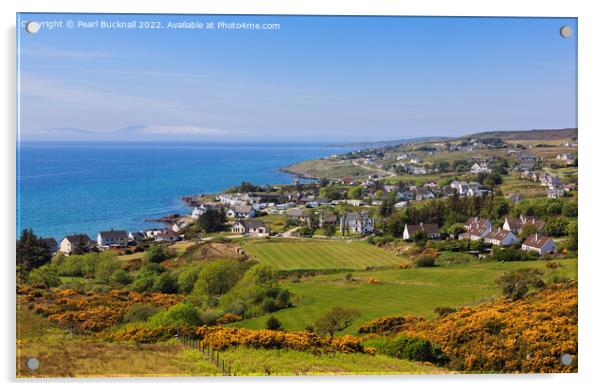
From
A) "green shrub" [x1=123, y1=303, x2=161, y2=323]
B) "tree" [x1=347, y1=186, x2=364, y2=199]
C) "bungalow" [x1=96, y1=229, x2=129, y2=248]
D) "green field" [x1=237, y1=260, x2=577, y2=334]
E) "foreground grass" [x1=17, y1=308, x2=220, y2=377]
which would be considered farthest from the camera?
"tree" [x1=347, y1=186, x2=364, y2=199]

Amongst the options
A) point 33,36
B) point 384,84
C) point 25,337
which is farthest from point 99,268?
point 384,84

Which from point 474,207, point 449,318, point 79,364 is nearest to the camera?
point 79,364

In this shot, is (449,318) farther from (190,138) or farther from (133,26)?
(133,26)

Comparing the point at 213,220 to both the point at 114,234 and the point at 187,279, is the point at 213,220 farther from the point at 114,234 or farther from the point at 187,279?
the point at 114,234

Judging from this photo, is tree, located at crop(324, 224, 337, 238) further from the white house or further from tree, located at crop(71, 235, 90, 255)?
tree, located at crop(71, 235, 90, 255)

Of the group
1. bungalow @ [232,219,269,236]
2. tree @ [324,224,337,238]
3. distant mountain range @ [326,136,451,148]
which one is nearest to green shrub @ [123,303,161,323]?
bungalow @ [232,219,269,236]

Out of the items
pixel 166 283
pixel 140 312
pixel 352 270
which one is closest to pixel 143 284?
pixel 166 283

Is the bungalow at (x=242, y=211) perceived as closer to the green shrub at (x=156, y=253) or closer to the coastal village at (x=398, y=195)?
the coastal village at (x=398, y=195)
